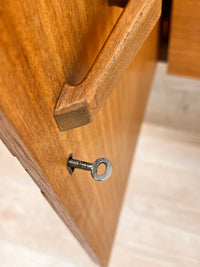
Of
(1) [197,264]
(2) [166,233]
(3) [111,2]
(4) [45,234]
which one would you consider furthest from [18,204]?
(3) [111,2]

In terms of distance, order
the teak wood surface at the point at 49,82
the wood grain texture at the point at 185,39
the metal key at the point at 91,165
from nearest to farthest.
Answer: the teak wood surface at the point at 49,82, the metal key at the point at 91,165, the wood grain texture at the point at 185,39

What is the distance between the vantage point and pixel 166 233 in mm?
1009

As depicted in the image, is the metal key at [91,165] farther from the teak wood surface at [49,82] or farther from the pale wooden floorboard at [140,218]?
the pale wooden floorboard at [140,218]

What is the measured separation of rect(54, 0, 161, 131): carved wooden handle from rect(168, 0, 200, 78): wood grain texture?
2.15ft

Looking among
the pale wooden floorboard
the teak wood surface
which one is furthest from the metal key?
the pale wooden floorboard

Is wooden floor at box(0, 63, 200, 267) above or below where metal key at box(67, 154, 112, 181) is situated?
above

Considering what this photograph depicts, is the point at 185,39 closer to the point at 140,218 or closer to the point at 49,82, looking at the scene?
the point at 140,218

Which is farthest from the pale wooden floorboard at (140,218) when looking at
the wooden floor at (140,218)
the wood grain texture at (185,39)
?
the wood grain texture at (185,39)

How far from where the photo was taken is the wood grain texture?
37.4 inches

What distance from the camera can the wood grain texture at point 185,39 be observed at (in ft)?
3.11

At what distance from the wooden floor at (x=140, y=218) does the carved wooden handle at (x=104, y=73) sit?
0.77 metres

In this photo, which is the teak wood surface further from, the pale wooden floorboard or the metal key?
the pale wooden floorboard

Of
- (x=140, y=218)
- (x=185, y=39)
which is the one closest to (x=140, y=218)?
(x=140, y=218)

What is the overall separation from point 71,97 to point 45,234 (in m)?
0.81
